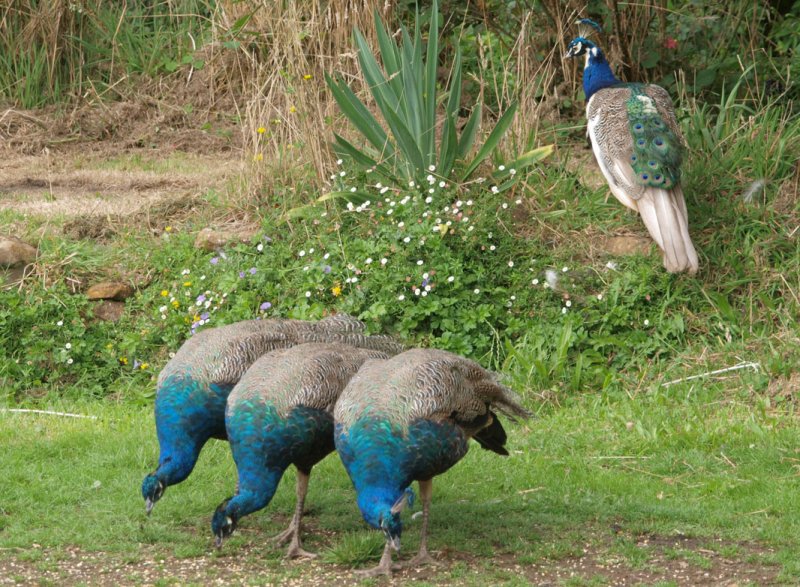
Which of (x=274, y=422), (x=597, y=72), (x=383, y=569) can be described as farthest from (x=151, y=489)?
(x=597, y=72)

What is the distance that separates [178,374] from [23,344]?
280cm

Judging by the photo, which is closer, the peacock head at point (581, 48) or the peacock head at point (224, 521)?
the peacock head at point (224, 521)

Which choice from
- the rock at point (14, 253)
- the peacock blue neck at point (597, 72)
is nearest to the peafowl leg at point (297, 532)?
the rock at point (14, 253)

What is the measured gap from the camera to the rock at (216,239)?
7.91 metres

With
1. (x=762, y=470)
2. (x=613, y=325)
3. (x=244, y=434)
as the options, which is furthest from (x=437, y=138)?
(x=244, y=434)

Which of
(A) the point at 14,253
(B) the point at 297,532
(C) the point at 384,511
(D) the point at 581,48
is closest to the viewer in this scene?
(C) the point at 384,511

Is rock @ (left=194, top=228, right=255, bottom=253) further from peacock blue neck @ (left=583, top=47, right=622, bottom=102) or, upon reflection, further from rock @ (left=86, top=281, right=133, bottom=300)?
peacock blue neck @ (left=583, top=47, right=622, bottom=102)

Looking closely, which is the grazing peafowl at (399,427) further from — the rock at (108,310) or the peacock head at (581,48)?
the peacock head at (581,48)

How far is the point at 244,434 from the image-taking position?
4.51 meters

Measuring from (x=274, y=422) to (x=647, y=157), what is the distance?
140 inches

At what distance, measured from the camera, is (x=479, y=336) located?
711cm

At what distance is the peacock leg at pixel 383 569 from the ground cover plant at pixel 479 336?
11 cm

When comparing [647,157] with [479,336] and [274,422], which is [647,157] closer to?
[479,336]

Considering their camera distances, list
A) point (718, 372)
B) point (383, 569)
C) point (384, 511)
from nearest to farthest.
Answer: point (384, 511) → point (383, 569) → point (718, 372)
